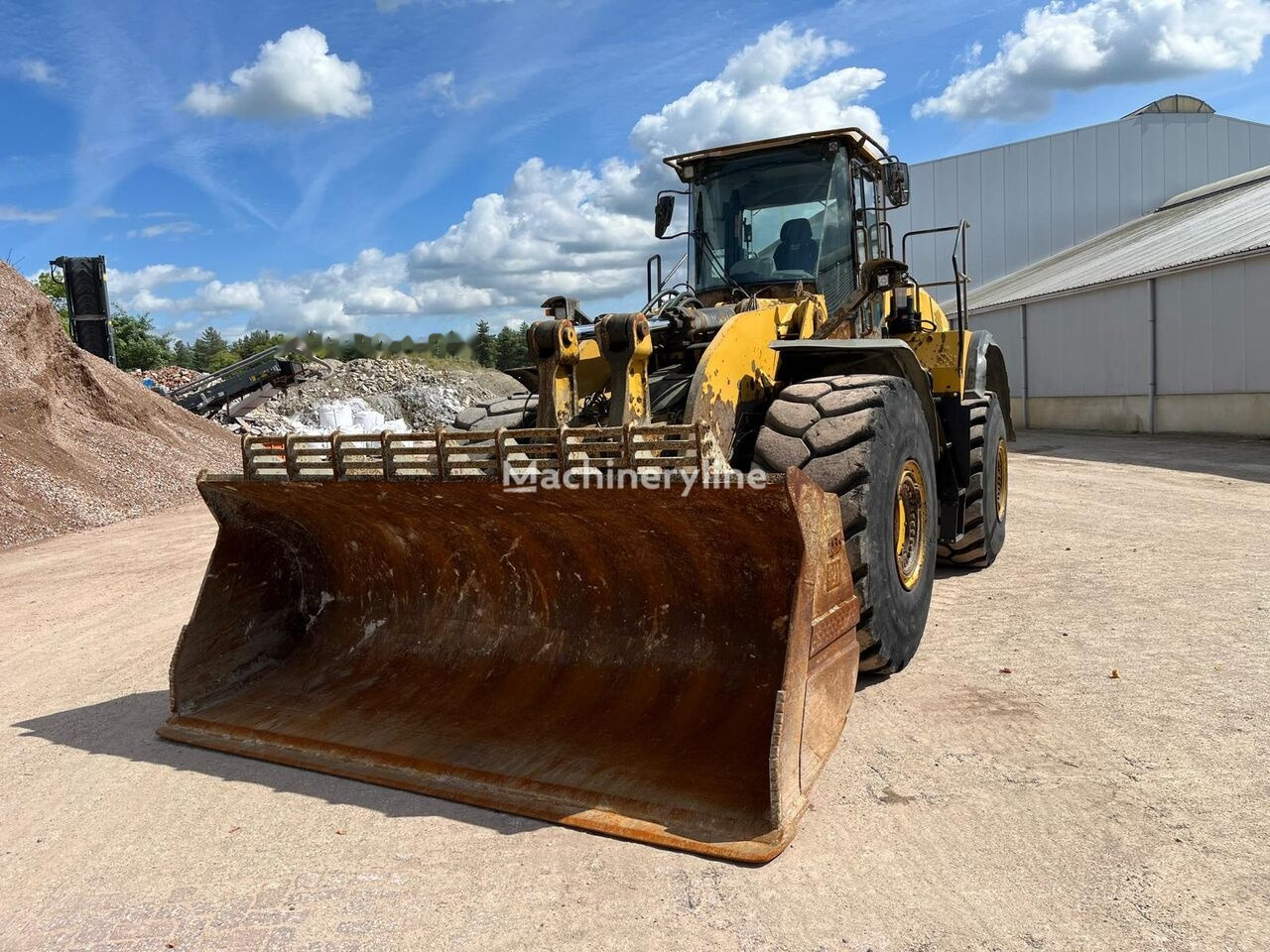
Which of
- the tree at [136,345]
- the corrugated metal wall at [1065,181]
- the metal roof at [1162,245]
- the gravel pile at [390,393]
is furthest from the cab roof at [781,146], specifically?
the tree at [136,345]

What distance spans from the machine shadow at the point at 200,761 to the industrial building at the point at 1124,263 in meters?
5.40

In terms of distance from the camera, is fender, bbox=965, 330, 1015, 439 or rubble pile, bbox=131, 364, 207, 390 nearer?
fender, bbox=965, 330, 1015, 439

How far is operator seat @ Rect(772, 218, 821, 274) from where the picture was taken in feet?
18.8

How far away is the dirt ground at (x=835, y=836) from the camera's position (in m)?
2.70

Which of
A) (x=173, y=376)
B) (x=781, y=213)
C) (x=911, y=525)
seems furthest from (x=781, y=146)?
(x=173, y=376)

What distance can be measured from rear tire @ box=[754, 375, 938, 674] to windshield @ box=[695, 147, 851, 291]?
1.53 metres

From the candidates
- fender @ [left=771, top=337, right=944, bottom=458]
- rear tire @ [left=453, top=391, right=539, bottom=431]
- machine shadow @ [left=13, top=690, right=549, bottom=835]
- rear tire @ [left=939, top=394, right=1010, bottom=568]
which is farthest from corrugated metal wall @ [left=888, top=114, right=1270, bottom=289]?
machine shadow @ [left=13, top=690, right=549, bottom=835]

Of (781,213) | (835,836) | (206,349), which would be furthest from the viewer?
(206,349)

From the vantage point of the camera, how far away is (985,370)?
7.93 meters

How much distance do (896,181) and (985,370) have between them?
94.5 inches

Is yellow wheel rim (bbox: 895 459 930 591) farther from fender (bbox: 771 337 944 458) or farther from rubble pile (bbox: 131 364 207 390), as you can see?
rubble pile (bbox: 131 364 207 390)

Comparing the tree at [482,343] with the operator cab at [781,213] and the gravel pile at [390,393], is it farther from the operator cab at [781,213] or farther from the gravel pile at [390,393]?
the gravel pile at [390,393]

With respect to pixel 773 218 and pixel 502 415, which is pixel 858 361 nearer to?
pixel 773 218

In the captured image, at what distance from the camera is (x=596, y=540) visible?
4.22 meters
